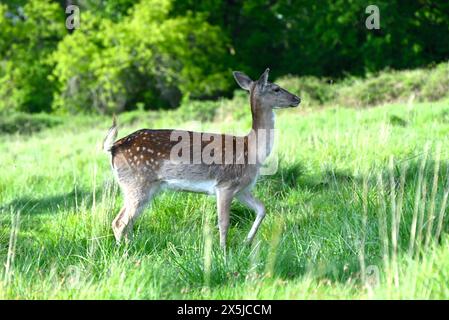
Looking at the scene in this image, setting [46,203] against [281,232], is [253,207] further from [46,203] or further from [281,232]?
[46,203]

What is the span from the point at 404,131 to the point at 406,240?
5.11 metres

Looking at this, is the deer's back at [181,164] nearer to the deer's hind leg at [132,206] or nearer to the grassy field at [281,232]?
the deer's hind leg at [132,206]

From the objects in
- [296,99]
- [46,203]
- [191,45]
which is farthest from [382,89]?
[191,45]

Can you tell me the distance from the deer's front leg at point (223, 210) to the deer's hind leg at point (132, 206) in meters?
0.59

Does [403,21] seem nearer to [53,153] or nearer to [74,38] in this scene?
[74,38]

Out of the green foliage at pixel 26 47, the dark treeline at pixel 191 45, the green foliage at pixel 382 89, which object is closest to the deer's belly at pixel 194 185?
the green foliage at pixel 382 89

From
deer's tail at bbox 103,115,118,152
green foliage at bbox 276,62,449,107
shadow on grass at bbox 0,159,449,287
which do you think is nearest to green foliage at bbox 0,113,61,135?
green foliage at bbox 276,62,449,107

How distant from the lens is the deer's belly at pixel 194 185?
22.3 feet

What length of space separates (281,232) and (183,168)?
1092 mm

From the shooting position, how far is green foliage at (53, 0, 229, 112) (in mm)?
29531

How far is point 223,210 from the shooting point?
21.9 ft

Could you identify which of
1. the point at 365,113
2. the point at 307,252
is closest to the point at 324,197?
the point at 307,252

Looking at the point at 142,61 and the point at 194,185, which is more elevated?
the point at 142,61

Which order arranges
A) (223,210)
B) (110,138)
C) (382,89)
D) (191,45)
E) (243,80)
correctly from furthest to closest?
(191,45), (382,89), (243,80), (110,138), (223,210)
